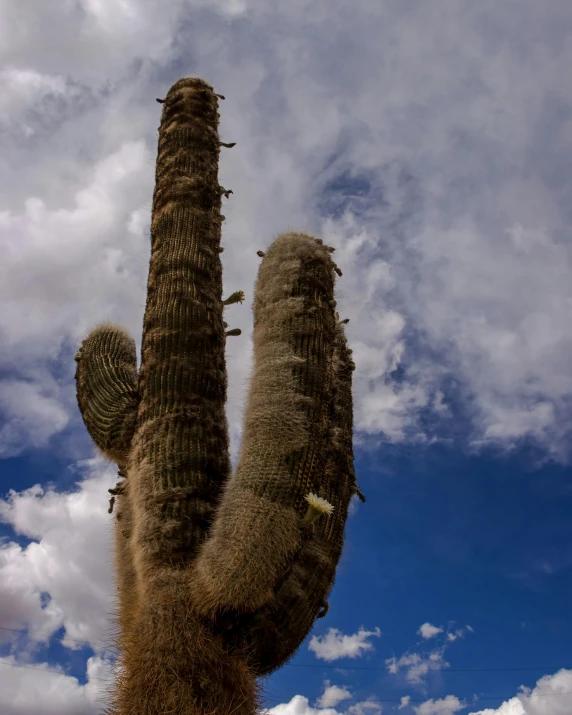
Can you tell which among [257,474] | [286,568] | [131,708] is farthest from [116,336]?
[131,708]

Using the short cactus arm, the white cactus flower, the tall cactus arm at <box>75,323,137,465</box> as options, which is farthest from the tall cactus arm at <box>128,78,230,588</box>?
the white cactus flower

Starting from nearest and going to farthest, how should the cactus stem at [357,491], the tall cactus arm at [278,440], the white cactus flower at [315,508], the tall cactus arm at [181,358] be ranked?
the tall cactus arm at [278,440] < the white cactus flower at [315,508] < the tall cactus arm at [181,358] < the cactus stem at [357,491]

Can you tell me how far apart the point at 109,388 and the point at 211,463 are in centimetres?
127

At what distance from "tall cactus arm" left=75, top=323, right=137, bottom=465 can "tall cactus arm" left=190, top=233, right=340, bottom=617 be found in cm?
111

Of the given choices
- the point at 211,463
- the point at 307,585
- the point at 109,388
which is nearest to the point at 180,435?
the point at 211,463

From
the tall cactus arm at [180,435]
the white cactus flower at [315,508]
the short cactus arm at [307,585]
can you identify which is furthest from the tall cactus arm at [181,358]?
the white cactus flower at [315,508]

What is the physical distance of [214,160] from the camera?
7.11 meters

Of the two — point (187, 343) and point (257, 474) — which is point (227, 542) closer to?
point (257, 474)

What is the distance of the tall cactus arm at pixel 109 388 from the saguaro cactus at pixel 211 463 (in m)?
0.01

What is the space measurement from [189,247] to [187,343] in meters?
1.00

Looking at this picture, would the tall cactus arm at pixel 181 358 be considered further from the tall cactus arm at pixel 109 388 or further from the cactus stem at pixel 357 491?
the cactus stem at pixel 357 491

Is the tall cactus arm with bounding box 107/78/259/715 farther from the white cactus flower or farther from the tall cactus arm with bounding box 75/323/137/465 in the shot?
the white cactus flower

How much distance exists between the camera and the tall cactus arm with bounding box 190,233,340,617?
4836mm

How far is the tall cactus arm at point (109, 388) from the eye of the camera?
5.93m
